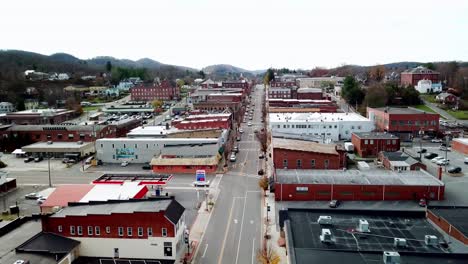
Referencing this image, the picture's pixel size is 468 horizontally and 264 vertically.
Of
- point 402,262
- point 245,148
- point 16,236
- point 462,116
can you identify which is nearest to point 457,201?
point 402,262

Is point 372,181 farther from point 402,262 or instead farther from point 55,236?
point 55,236

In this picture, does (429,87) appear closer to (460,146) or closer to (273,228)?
(460,146)

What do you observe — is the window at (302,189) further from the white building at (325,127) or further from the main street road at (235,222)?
the white building at (325,127)

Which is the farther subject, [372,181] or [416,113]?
[416,113]

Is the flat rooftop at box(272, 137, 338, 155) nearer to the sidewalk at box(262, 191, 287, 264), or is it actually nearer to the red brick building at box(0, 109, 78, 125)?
the sidewalk at box(262, 191, 287, 264)

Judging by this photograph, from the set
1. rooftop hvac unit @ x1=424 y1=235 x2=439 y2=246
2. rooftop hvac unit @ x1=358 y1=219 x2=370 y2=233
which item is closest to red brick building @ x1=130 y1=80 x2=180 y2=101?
rooftop hvac unit @ x1=358 y1=219 x2=370 y2=233

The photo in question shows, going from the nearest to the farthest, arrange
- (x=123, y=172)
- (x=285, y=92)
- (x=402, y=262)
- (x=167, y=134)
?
1. (x=402, y=262)
2. (x=123, y=172)
3. (x=167, y=134)
4. (x=285, y=92)

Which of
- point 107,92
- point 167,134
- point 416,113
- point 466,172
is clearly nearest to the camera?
point 466,172
